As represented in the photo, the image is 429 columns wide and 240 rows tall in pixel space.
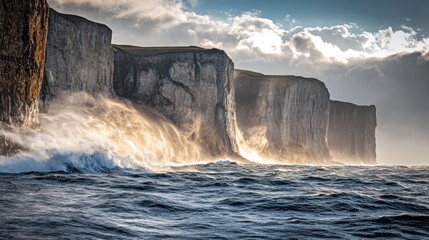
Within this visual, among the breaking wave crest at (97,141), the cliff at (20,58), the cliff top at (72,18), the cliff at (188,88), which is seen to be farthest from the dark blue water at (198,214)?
the cliff at (188,88)

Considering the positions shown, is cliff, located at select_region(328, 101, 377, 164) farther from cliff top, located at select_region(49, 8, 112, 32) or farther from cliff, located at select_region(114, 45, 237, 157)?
cliff top, located at select_region(49, 8, 112, 32)

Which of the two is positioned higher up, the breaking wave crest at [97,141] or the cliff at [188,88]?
the cliff at [188,88]

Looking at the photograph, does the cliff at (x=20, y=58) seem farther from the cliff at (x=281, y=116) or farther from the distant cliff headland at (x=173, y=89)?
the cliff at (x=281, y=116)

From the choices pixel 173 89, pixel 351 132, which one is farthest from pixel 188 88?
pixel 351 132

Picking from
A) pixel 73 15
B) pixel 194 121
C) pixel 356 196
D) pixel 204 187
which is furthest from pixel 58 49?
pixel 356 196

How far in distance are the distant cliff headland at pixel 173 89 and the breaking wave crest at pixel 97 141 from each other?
1356mm

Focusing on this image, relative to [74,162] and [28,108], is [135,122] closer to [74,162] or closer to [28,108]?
[28,108]

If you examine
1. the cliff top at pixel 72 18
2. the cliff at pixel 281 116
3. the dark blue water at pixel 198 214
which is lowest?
the dark blue water at pixel 198 214

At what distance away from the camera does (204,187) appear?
22734 millimetres

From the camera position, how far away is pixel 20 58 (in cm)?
3556

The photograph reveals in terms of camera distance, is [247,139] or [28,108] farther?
[247,139]

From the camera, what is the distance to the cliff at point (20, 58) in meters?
34.1

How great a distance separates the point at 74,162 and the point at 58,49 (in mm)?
27814

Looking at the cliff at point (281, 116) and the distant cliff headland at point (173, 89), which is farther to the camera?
the cliff at point (281, 116)
